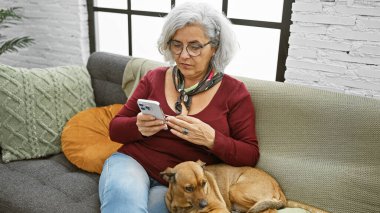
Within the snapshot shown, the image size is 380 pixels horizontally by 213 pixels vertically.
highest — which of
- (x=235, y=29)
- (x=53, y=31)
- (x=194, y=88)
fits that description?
(x=235, y=29)

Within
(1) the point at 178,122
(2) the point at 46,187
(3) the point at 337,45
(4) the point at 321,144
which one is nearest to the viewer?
(1) the point at 178,122

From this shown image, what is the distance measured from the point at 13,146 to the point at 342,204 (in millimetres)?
1745

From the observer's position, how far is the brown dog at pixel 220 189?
1.39 m

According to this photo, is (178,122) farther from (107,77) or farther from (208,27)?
(107,77)

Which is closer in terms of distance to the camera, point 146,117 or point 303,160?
point 146,117

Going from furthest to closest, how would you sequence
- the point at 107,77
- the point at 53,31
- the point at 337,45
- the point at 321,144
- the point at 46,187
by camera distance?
the point at 53,31
the point at 107,77
the point at 337,45
the point at 46,187
the point at 321,144

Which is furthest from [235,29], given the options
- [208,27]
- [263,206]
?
[263,206]

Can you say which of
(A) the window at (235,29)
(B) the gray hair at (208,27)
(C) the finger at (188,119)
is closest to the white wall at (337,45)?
(A) the window at (235,29)

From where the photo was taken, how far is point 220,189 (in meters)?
1.54

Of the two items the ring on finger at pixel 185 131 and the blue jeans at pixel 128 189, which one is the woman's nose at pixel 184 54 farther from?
the blue jeans at pixel 128 189

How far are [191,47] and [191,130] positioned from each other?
1.26ft

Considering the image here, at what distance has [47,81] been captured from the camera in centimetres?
212

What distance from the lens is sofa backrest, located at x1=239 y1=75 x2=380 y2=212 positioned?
5.00ft

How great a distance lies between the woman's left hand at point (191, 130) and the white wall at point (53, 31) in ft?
6.52
